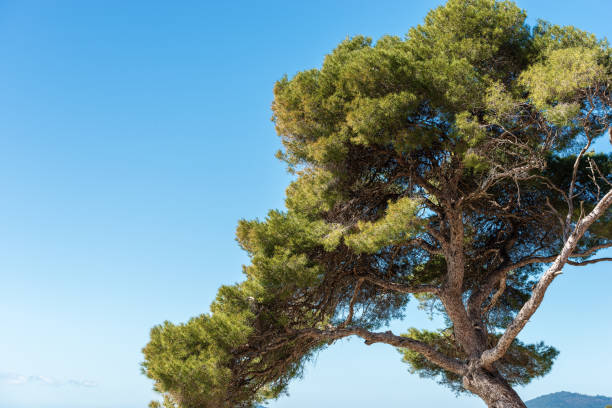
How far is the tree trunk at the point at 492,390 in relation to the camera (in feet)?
20.1

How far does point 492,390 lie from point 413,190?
3.19 meters

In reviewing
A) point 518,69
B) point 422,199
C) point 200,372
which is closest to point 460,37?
point 518,69

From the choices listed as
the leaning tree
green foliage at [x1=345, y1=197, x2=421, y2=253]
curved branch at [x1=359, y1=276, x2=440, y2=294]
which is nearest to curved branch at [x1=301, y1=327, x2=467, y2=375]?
the leaning tree

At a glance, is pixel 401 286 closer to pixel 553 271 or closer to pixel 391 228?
pixel 391 228

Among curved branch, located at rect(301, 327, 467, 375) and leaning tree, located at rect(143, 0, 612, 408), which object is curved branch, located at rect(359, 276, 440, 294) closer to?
leaning tree, located at rect(143, 0, 612, 408)

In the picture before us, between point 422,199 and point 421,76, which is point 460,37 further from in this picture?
point 422,199

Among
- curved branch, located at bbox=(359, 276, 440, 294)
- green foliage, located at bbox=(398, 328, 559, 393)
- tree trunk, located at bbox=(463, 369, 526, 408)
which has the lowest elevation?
tree trunk, located at bbox=(463, 369, 526, 408)

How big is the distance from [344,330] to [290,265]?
6.17 feet

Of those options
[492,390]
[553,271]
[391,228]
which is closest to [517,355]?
[492,390]

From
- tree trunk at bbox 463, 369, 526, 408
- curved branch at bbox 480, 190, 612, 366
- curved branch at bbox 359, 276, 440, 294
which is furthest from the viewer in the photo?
curved branch at bbox 359, 276, 440, 294

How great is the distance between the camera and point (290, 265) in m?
5.88

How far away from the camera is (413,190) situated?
7.07 metres

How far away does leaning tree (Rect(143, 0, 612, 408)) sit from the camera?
5.70m

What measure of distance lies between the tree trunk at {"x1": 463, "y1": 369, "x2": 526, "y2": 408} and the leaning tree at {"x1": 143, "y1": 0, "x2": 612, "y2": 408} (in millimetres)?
20
